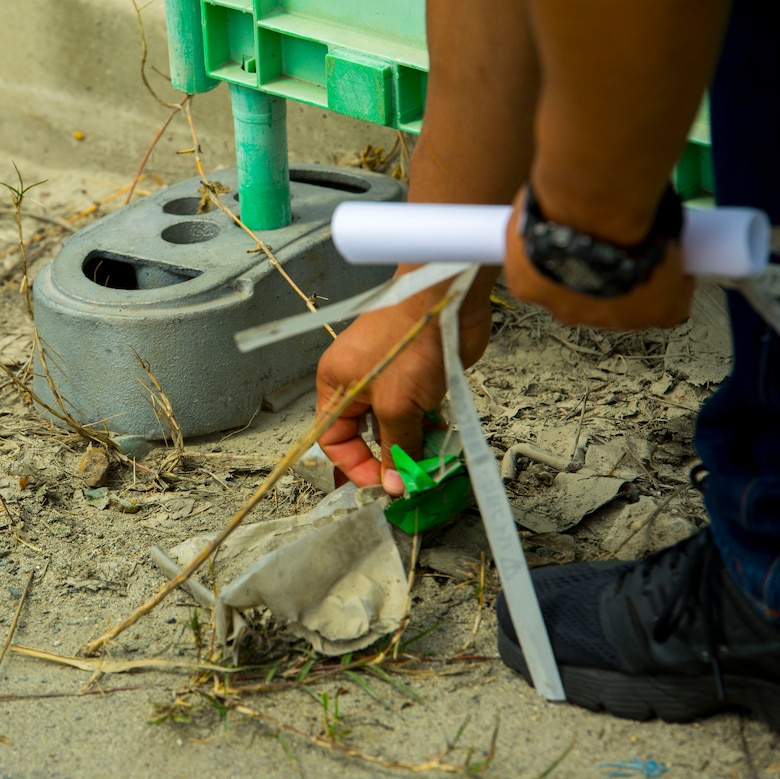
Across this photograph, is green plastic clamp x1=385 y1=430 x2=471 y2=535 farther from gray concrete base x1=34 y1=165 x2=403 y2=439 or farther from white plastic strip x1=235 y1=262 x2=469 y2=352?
gray concrete base x1=34 y1=165 x2=403 y2=439

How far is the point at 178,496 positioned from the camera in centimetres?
175

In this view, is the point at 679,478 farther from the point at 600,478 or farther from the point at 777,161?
the point at 777,161

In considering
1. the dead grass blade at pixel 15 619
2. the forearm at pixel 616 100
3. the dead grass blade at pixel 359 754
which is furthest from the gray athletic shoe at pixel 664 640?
the dead grass blade at pixel 15 619

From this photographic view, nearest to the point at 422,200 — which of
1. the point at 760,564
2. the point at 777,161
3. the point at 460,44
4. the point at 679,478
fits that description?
the point at 460,44

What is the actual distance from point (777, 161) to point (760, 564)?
42cm

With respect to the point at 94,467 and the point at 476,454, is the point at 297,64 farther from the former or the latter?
the point at 476,454

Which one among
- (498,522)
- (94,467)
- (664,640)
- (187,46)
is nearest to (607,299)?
(498,522)

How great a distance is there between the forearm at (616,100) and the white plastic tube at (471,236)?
7 centimetres

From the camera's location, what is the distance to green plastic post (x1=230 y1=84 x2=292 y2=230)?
1990mm

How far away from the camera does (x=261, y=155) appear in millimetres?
1990

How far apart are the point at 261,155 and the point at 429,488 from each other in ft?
2.88

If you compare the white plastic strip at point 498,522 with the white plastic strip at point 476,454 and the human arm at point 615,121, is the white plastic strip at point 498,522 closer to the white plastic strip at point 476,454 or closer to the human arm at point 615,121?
the white plastic strip at point 476,454

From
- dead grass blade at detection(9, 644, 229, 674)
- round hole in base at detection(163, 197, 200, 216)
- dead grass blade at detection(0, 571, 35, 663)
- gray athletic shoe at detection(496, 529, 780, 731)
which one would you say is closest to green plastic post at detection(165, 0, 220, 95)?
round hole in base at detection(163, 197, 200, 216)

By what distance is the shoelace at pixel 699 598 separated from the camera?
1.15 metres
